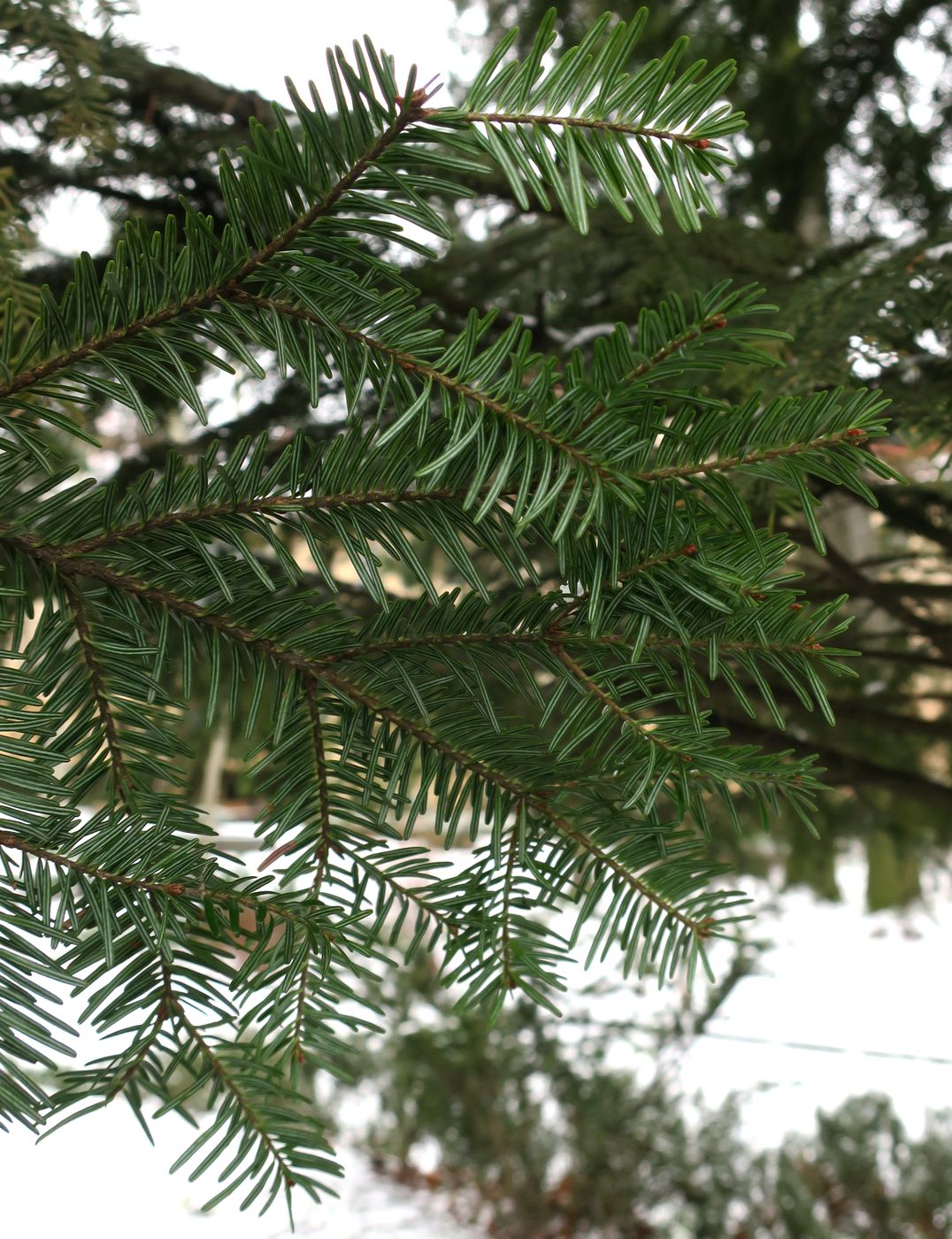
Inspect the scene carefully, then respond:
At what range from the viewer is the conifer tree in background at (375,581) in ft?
0.72

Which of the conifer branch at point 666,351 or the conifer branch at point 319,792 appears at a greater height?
the conifer branch at point 666,351

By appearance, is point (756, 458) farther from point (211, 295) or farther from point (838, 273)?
point (838, 273)

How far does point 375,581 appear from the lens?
26 cm

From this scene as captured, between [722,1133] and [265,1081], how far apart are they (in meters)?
2.19

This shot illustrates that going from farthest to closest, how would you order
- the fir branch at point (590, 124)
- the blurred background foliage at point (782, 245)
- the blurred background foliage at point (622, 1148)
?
the blurred background foliage at point (622, 1148), the blurred background foliage at point (782, 245), the fir branch at point (590, 124)

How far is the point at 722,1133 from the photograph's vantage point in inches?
84.0

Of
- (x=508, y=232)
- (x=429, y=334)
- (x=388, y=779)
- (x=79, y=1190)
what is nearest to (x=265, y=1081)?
(x=388, y=779)

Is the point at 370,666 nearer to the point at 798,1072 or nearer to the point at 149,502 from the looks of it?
the point at 149,502

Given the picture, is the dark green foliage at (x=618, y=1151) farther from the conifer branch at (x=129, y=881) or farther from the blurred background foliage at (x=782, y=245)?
the conifer branch at (x=129, y=881)

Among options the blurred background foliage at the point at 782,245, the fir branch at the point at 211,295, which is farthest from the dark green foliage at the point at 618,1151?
the fir branch at the point at 211,295

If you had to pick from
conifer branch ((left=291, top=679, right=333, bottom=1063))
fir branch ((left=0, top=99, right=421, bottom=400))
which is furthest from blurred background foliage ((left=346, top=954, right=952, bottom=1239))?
fir branch ((left=0, top=99, right=421, bottom=400))

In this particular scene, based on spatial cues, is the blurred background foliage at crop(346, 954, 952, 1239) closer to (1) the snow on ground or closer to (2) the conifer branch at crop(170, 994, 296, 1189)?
(1) the snow on ground

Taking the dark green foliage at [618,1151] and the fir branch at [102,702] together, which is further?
the dark green foliage at [618,1151]

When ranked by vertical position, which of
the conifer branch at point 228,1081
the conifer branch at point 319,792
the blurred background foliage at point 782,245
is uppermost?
the blurred background foliage at point 782,245
